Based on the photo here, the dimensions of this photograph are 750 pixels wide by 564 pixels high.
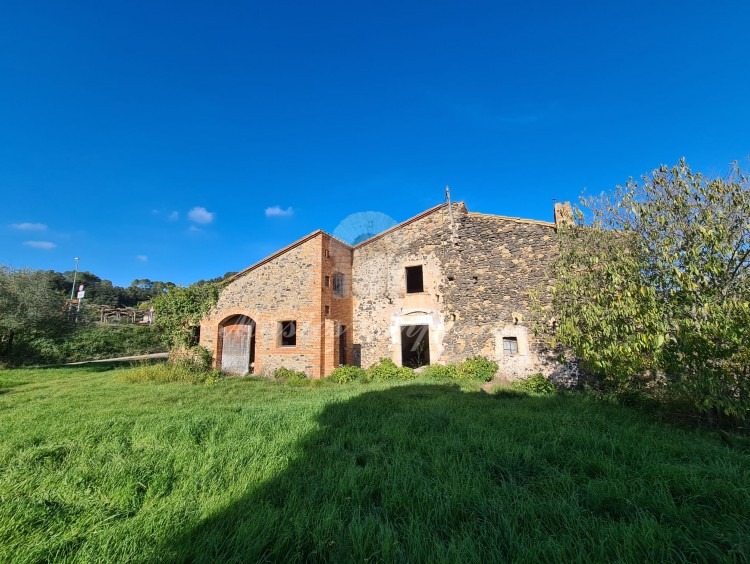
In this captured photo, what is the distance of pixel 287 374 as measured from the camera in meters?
11.5

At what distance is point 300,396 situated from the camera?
843 cm

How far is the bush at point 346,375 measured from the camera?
11.0m

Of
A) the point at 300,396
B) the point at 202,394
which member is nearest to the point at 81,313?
the point at 202,394

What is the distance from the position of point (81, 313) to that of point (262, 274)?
11693 millimetres

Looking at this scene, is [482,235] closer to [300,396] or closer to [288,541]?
[300,396]

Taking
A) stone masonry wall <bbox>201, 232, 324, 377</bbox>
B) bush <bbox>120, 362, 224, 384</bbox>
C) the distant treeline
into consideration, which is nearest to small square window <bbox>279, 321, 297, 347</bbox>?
stone masonry wall <bbox>201, 232, 324, 377</bbox>

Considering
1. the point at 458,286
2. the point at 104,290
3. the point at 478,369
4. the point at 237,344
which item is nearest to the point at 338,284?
the point at 237,344

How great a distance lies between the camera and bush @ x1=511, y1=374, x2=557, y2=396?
29.9 ft

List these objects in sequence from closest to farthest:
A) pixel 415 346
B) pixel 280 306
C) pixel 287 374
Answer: pixel 287 374
pixel 280 306
pixel 415 346

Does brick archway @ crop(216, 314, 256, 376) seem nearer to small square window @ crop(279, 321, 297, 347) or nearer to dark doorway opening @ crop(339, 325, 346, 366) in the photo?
small square window @ crop(279, 321, 297, 347)

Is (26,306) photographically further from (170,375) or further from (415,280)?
(415,280)

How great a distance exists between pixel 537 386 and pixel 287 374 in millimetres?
7877

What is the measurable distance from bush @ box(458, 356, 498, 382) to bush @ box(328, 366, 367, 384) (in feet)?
10.8

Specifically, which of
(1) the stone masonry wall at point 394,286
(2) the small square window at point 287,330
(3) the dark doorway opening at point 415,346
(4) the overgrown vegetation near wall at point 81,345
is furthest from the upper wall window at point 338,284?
(4) the overgrown vegetation near wall at point 81,345
